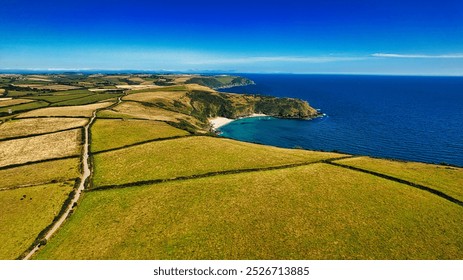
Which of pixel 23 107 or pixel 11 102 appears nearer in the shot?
pixel 23 107

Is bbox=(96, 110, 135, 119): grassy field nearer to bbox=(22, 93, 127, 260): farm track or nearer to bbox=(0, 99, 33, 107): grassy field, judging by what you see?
bbox=(22, 93, 127, 260): farm track

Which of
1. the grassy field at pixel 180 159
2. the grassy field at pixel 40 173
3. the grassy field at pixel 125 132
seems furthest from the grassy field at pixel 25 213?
the grassy field at pixel 125 132

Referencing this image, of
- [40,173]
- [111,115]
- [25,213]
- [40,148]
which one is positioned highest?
[111,115]

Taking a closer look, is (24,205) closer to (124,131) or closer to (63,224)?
(63,224)

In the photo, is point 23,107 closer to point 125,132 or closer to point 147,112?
point 147,112

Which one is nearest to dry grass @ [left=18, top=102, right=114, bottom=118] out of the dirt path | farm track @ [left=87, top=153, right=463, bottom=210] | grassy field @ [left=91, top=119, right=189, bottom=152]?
grassy field @ [left=91, top=119, right=189, bottom=152]

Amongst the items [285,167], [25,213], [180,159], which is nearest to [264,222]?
[285,167]

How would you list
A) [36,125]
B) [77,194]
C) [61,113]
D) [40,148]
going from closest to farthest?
[77,194] < [40,148] < [36,125] < [61,113]

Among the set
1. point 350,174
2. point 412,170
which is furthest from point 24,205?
point 412,170
